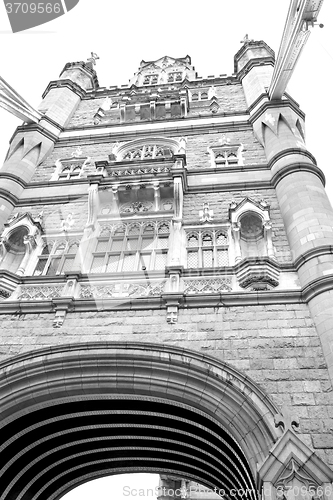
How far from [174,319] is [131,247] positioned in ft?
9.58

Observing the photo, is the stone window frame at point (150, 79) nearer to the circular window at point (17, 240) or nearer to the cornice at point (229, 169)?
the cornice at point (229, 169)

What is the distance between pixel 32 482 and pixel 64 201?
7161mm

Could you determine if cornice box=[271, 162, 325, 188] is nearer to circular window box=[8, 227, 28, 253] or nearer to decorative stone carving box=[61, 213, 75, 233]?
decorative stone carving box=[61, 213, 75, 233]

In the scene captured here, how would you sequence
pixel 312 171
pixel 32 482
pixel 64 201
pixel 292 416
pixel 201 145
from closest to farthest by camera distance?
pixel 292 416 < pixel 32 482 < pixel 312 171 < pixel 64 201 < pixel 201 145

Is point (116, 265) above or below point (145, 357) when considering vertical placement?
above

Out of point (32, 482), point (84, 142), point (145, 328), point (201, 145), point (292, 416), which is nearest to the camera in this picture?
point (292, 416)

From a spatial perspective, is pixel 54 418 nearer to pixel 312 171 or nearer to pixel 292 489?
pixel 292 489

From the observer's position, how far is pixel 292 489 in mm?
5402

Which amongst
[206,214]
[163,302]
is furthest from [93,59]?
[163,302]

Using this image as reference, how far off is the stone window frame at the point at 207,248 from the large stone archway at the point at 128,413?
271 cm

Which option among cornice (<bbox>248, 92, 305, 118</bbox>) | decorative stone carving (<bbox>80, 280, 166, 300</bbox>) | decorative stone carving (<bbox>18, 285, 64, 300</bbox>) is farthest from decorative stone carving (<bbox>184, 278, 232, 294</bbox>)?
cornice (<bbox>248, 92, 305, 118</bbox>)

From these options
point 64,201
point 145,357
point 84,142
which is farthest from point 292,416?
point 84,142

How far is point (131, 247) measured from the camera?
33.9ft

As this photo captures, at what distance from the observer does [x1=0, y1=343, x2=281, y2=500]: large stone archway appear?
6691 millimetres
